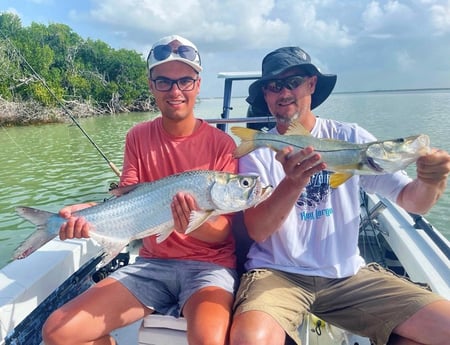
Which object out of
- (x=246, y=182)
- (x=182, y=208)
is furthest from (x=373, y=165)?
(x=182, y=208)

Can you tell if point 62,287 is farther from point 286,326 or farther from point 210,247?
point 286,326

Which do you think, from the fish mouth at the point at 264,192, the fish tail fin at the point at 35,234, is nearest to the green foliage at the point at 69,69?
the fish tail fin at the point at 35,234

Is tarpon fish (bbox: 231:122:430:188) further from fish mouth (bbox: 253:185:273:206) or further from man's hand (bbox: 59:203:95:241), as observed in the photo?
man's hand (bbox: 59:203:95:241)

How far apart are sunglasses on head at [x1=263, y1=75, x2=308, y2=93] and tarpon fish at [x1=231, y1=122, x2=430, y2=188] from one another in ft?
1.52

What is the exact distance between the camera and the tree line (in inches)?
1373

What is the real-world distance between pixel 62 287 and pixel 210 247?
3.96 feet

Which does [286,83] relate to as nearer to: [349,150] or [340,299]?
[349,150]

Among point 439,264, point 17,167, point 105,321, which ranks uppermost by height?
point 439,264

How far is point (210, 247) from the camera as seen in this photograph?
277 cm

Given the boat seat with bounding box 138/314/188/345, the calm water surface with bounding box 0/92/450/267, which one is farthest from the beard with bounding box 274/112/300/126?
the calm water surface with bounding box 0/92/450/267

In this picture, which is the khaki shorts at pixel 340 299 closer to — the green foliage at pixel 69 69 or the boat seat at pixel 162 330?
the boat seat at pixel 162 330

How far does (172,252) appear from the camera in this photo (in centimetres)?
275

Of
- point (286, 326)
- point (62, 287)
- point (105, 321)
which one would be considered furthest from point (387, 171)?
point (62, 287)

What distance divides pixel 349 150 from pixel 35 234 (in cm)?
199
